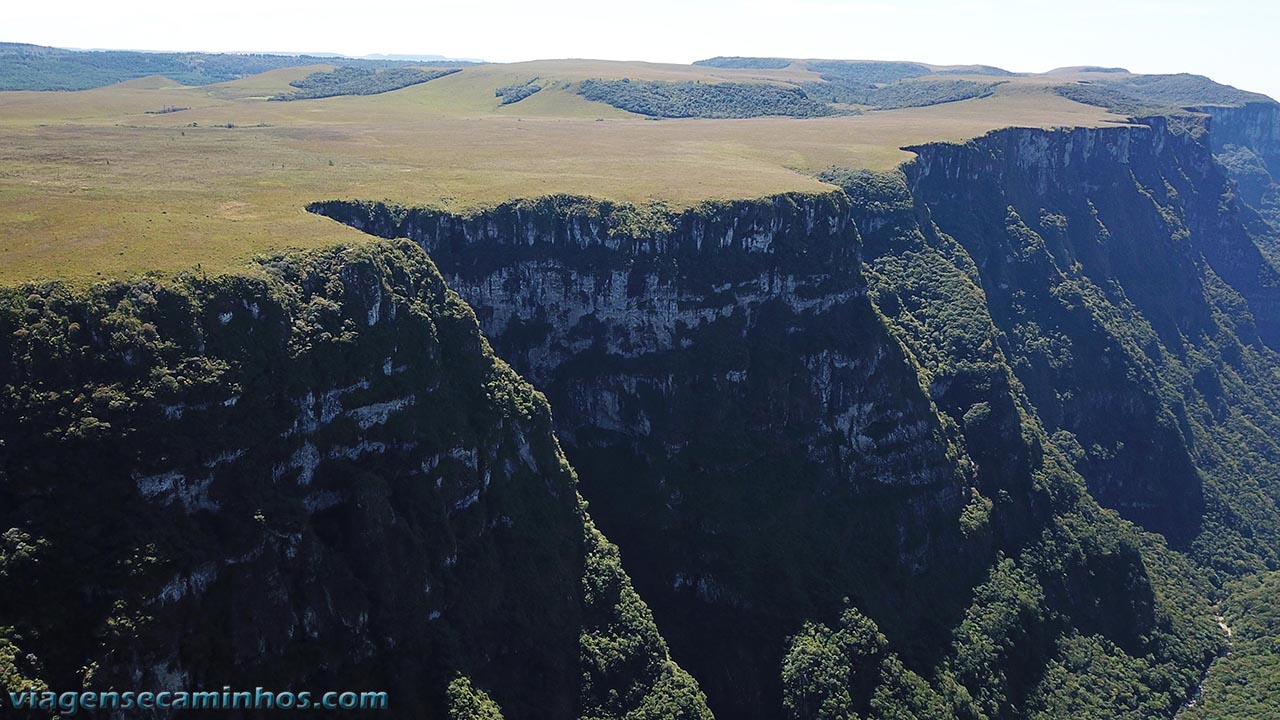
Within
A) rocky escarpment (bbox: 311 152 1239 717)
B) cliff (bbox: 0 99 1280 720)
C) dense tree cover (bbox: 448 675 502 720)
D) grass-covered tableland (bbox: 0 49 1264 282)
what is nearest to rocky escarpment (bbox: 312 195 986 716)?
rocky escarpment (bbox: 311 152 1239 717)

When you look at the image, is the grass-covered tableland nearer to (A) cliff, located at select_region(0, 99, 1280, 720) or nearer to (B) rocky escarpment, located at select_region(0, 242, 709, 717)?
(A) cliff, located at select_region(0, 99, 1280, 720)

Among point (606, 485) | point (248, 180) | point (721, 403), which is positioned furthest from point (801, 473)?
point (248, 180)

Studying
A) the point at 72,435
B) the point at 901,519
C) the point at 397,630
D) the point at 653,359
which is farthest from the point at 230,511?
the point at 901,519

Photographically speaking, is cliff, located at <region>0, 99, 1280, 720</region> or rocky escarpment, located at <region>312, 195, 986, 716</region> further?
rocky escarpment, located at <region>312, 195, 986, 716</region>

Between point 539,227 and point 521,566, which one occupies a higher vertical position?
point 539,227

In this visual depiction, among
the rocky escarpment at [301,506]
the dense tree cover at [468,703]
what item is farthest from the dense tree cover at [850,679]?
the dense tree cover at [468,703]

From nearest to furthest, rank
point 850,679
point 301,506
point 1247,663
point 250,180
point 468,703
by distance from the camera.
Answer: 1. point 301,506
2. point 468,703
3. point 850,679
4. point 250,180
5. point 1247,663

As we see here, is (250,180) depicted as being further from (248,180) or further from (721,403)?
(721,403)

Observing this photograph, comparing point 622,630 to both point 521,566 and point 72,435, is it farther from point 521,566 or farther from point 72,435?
point 72,435
